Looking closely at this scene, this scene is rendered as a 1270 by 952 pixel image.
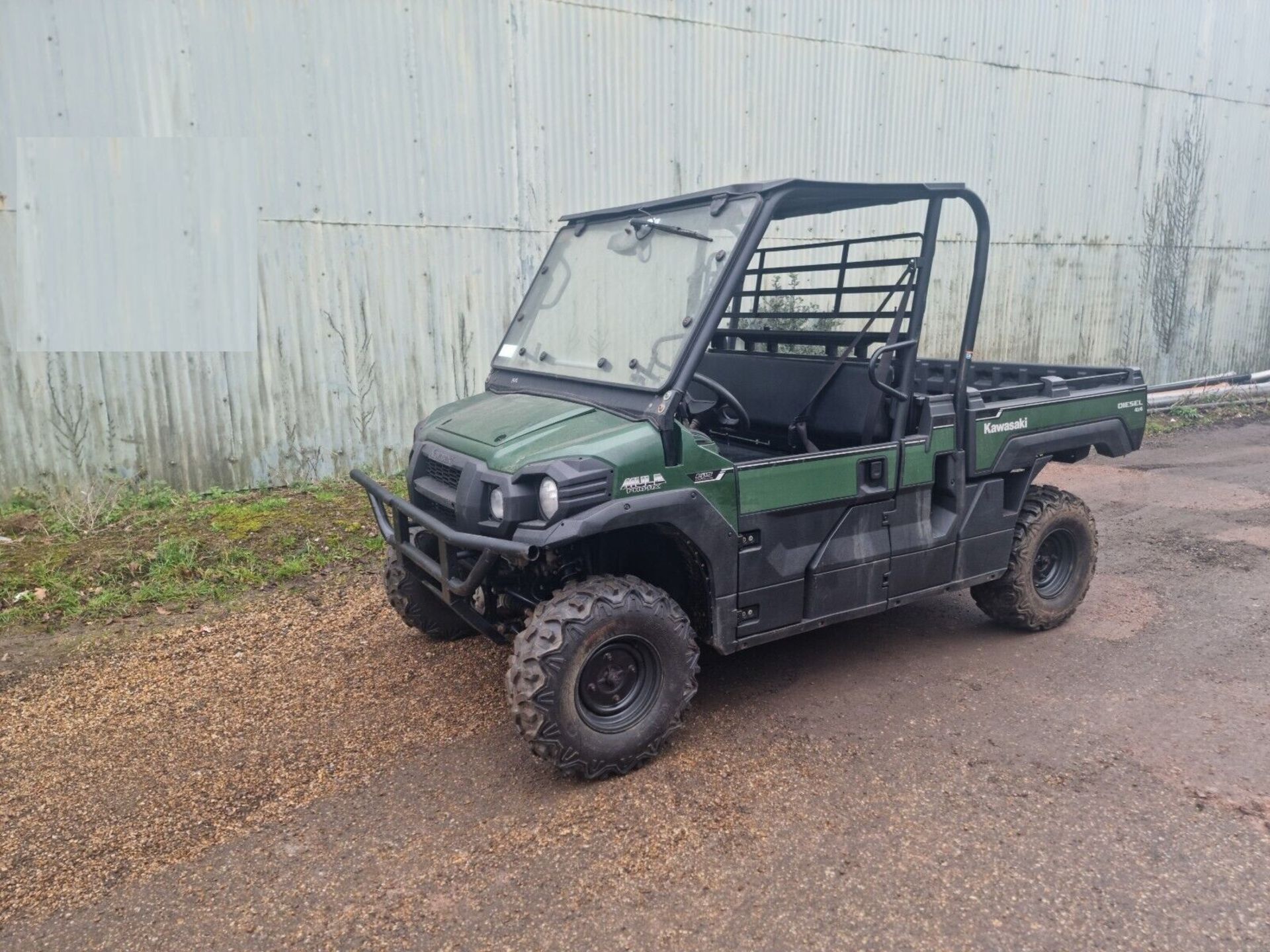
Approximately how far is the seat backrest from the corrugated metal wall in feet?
12.4

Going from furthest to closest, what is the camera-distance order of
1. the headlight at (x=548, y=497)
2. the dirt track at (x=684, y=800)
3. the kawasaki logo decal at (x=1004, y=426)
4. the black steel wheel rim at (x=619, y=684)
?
the kawasaki logo decal at (x=1004, y=426), the black steel wheel rim at (x=619, y=684), the headlight at (x=548, y=497), the dirt track at (x=684, y=800)

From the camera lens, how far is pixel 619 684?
365cm

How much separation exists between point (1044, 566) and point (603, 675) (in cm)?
283

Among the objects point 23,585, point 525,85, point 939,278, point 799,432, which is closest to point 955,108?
point 939,278

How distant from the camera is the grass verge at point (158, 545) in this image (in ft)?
17.9

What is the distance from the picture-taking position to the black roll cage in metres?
3.64

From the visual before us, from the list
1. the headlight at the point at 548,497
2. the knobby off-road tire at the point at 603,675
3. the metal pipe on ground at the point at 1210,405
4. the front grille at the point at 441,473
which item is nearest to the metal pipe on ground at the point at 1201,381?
the metal pipe on ground at the point at 1210,405

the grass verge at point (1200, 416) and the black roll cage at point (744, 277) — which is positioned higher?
the black roll cage at point (744, 277)

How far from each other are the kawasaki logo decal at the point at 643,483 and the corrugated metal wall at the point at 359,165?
5035mm

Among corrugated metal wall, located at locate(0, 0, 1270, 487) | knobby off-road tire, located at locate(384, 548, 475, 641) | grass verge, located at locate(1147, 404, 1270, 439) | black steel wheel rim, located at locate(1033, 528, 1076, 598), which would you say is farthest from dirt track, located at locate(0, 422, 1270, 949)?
grass verge, located at locate(1147, 404, 1270, 439)

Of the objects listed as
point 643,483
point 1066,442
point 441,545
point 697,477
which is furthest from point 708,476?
point 1066,442

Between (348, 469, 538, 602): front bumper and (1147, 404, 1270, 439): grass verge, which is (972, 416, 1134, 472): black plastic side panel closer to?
(348, 469, 538, 602): front bumper

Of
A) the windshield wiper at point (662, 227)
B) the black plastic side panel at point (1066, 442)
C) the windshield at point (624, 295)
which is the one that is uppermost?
the windshield wiper at point (662, 227)

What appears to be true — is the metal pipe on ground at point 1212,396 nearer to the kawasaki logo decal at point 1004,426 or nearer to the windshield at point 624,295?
Result: the kawasaki logo decal at point 1004,426
